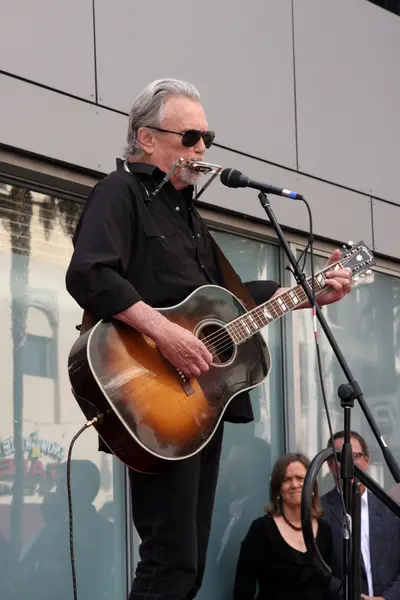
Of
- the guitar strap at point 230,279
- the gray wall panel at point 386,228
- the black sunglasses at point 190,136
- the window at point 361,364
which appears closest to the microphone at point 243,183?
the black sunglasses at point 190,136

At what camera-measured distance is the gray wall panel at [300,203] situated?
20.9 feet

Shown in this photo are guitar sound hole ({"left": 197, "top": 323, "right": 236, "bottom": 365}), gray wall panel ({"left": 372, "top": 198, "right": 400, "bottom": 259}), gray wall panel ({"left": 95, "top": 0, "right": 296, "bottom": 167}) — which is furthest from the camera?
gray wall panel ({"left": 372, "top": 198, "right": 400, "bottom": 259})

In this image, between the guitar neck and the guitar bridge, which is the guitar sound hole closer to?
the guitar neck

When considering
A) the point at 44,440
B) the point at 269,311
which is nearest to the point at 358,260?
the point at 269,311

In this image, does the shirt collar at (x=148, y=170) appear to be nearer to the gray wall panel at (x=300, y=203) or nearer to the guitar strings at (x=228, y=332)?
the guitar strings at (x=228, y=332)

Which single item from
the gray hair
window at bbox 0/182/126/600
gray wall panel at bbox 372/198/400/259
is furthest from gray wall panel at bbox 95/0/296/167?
the gray hair

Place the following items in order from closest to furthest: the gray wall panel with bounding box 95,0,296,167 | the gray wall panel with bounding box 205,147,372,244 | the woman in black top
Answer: the woman in black top, the gray wall panel with bounding box 95,0,296,167, the gray wall panel with bounding box 205,147,372,244

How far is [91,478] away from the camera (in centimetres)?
541

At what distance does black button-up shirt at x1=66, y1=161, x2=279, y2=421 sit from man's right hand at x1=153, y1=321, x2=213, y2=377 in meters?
0.16

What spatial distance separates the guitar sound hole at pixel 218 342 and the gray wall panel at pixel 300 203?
2424 millimetres

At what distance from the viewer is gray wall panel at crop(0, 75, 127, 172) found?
518 cm

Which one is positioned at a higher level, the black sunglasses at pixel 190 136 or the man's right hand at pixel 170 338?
the black sunglasses at pixel 190 136

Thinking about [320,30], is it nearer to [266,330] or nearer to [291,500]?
[266,330]

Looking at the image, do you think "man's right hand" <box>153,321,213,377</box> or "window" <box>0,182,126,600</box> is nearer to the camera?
"man's right hand" <box>153,321,213,377</box>
